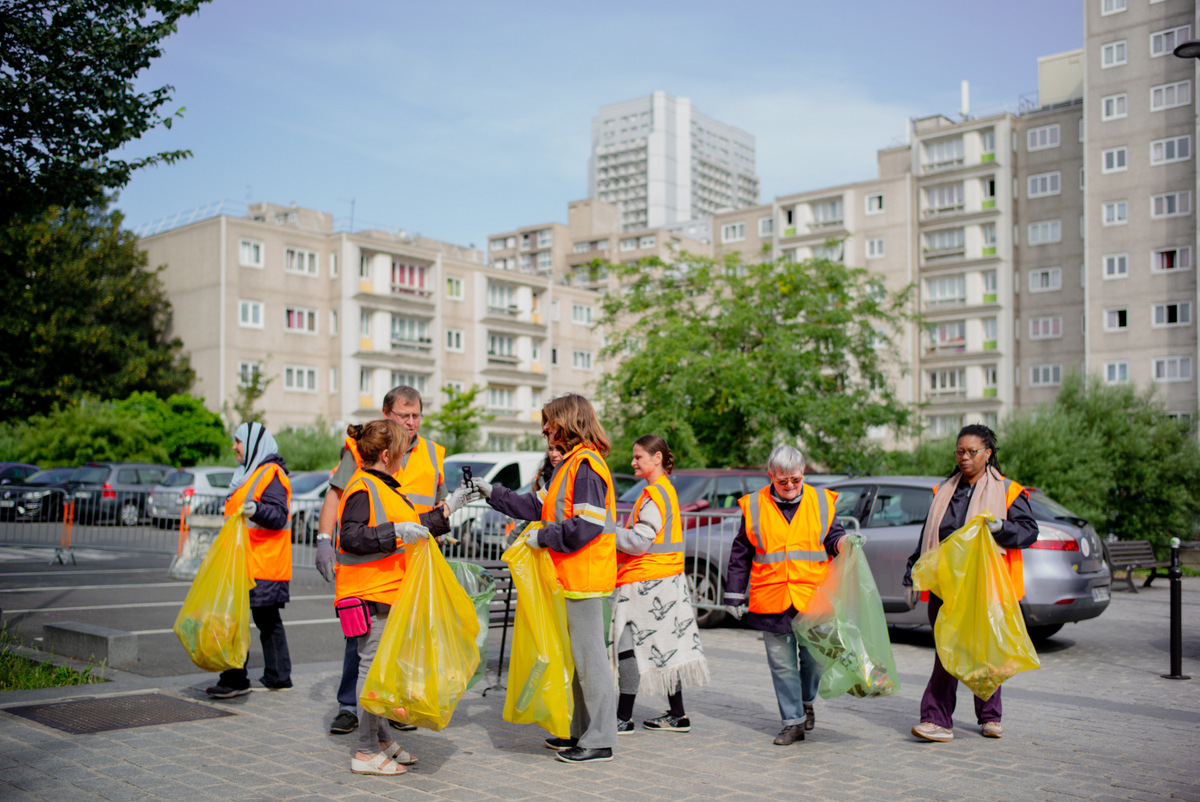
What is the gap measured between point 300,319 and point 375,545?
5003cm

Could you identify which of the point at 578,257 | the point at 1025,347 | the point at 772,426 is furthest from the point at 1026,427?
the point at 578,257

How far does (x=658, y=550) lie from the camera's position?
6.30 m

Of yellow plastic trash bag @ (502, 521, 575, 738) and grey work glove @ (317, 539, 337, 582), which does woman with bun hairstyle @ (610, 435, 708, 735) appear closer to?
yellow plastic trash bag @ (502, 521, 575, 738)

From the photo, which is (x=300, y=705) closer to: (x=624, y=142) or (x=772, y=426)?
(x=772, y=426)

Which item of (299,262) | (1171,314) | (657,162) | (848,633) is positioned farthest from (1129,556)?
(657,162)

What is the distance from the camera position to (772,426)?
25578mm

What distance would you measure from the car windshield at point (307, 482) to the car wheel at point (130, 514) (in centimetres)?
682

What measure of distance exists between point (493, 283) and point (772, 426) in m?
40.6

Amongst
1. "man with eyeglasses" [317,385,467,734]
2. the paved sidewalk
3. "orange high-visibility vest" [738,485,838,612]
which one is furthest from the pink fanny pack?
"orange high-visibility vest" [738,485,838,612]

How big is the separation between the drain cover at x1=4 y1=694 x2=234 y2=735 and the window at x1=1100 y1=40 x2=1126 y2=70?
191 ft

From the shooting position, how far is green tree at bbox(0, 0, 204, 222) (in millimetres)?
9375

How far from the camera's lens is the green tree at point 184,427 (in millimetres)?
39094

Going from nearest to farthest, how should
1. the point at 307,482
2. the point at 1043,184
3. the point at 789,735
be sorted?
the point at 789,735, the point at 307,482, the point at 1043,184

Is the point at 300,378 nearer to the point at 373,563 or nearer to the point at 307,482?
the point at 307,482
